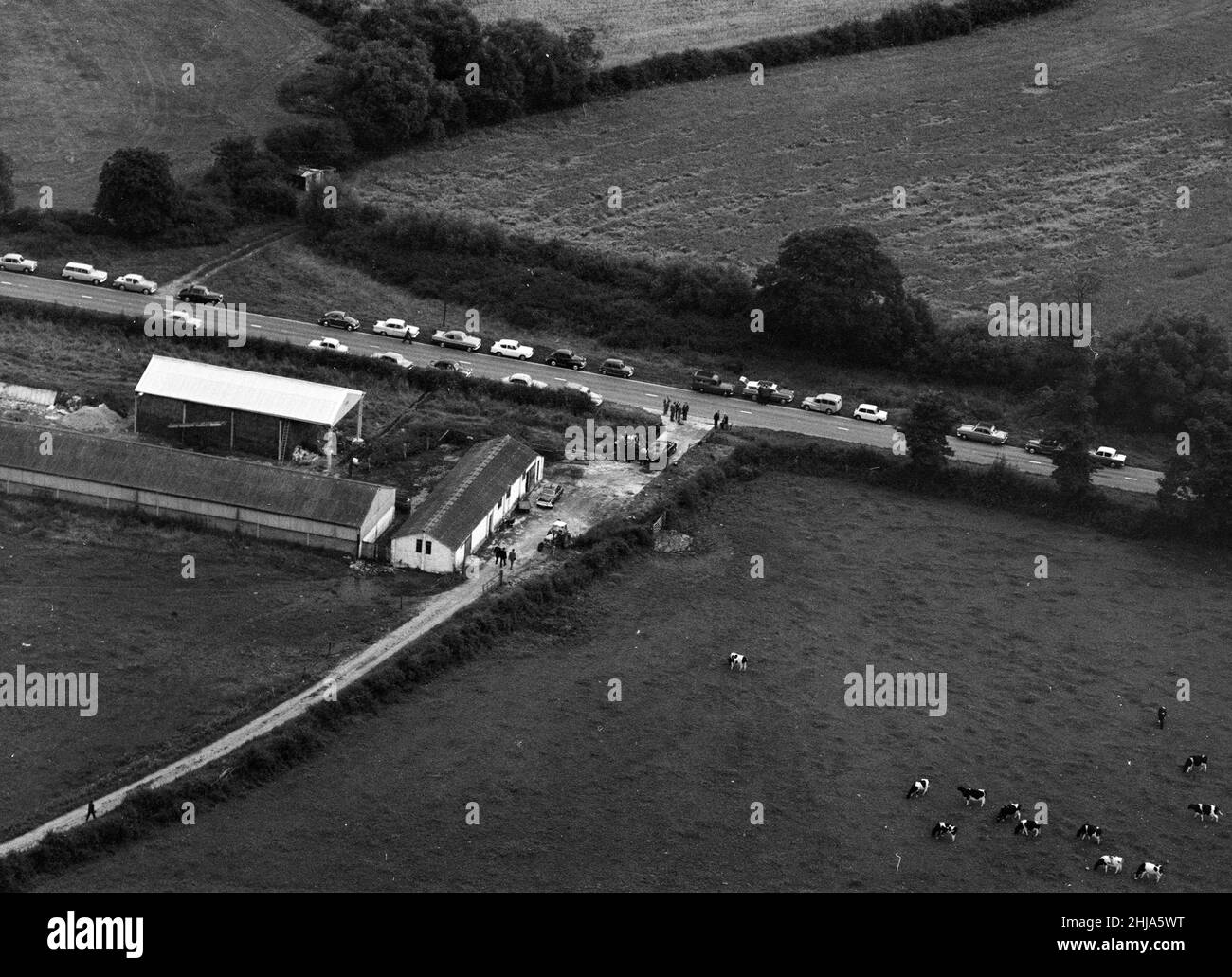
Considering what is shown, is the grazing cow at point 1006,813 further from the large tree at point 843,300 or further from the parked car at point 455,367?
the parked car at point 455,367

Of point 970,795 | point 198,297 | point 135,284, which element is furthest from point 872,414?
point 135,284

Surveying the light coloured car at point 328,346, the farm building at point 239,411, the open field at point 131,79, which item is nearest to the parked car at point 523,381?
the light coloured car at point 328,346

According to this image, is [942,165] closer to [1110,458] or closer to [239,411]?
[1110,458]

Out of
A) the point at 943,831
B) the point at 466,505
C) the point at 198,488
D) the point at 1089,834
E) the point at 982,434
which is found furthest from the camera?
the point at 982,434

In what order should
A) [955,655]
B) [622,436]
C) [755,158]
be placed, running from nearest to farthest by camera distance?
[955,655] → [622,436] → [755,158]

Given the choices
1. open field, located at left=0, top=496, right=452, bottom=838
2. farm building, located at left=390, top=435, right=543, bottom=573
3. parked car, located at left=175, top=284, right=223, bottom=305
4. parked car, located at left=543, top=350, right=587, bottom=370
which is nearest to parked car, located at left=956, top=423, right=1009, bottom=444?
parked car, located at left=543, top=350, right=587, bottom=370

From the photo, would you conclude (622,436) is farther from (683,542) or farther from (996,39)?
(996,39)

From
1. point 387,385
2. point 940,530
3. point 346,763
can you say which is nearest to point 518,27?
point 387,385
